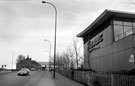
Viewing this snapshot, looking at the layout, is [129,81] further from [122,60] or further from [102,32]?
[102,32]

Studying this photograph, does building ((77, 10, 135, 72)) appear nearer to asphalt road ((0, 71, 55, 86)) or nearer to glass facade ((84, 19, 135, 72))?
glass facade ((84, 19, 135, 72))

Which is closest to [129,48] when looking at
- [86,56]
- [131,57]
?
[131,57]

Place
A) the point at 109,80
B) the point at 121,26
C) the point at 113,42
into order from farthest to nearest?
the point at 121,26, the point at 113,42, the point at 109,80

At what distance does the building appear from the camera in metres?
22.0

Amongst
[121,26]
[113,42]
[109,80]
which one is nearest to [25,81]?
[109,80]

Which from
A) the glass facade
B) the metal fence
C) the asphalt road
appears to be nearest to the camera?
the metal fence

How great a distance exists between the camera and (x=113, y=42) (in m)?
26.5

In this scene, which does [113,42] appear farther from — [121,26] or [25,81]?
[25,81]

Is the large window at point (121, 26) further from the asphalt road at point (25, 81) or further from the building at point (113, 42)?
the asphalt road at point (25, 81)

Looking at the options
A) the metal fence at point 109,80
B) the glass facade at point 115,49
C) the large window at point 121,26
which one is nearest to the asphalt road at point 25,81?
the metal fence at point 109,80

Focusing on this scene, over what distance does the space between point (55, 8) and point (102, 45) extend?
10618 mm

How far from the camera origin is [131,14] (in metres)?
26.6

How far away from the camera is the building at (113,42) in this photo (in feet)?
72.2

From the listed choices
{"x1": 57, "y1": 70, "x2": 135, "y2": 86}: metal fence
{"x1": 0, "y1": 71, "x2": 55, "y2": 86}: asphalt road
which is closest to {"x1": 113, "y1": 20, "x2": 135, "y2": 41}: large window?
{"x1": 57, "y1": 70, "x2": 135, "y2": 86}: metal fence
